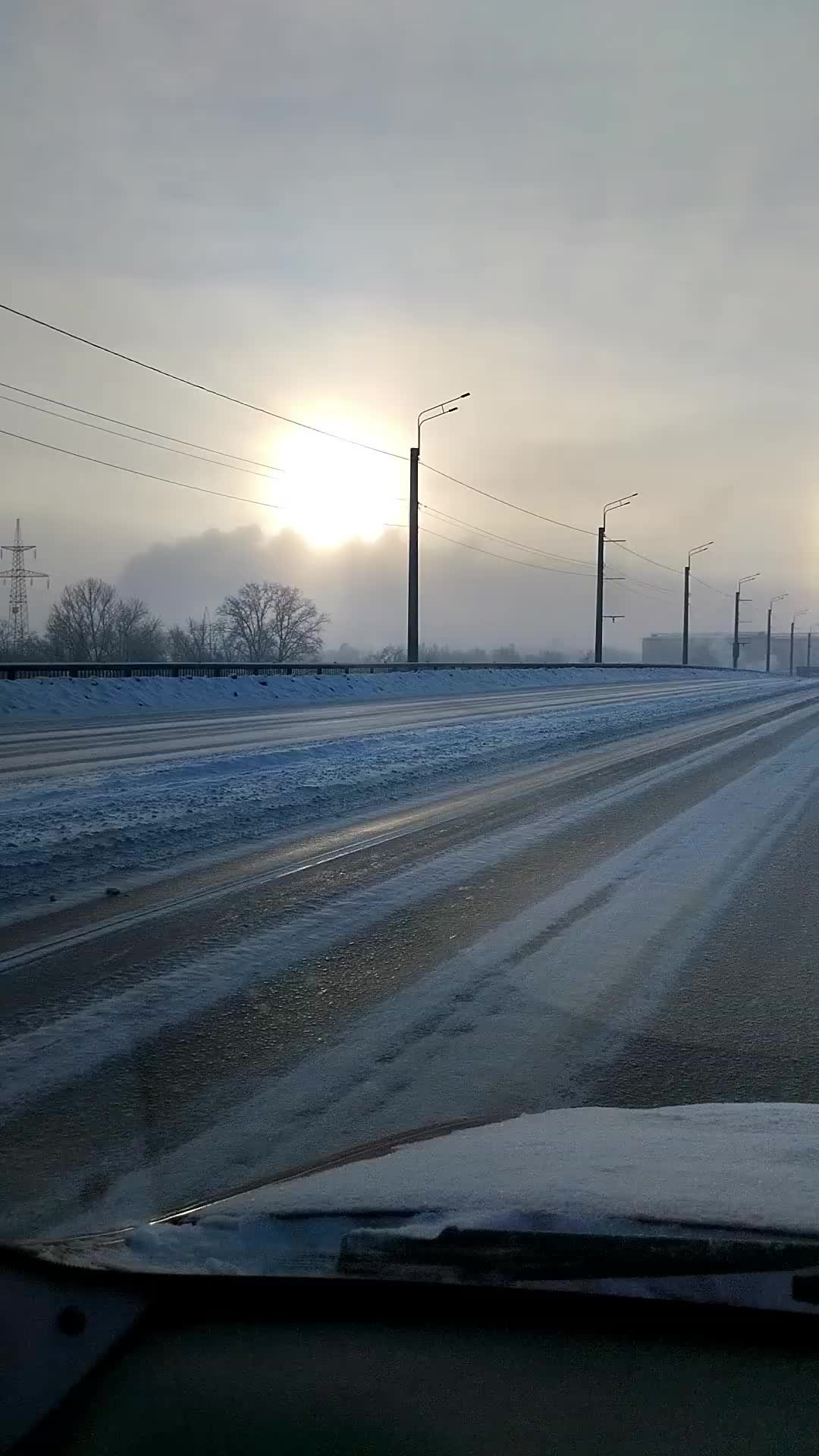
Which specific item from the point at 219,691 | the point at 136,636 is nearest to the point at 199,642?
the point at 136,636

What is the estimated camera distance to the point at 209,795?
36.8 feet

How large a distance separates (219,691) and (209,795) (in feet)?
65.2

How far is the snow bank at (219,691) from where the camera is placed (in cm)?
2566

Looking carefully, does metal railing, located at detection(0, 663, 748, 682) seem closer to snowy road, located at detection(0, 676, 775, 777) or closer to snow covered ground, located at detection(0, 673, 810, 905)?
snowy road, located at detection(0, 676, 775, 777)

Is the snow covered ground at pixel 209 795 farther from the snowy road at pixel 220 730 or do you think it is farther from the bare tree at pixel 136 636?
the bare tree at pixel 136 636

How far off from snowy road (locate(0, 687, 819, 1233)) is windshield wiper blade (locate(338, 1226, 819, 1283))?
0.98m

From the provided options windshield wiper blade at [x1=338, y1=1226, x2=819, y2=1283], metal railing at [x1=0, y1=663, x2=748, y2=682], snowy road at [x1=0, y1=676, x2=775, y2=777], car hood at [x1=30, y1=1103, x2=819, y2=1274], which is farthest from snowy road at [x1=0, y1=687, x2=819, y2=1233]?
metal railing at [x1=0, y1=663, x2=748, y2=682]

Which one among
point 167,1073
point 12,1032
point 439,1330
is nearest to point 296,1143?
point 167,1073

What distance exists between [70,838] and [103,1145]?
18.4 ft

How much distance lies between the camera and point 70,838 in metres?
8.80

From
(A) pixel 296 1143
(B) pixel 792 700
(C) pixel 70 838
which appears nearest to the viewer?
(A) pixel 296 1143

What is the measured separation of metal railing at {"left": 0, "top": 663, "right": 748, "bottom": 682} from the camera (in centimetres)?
3033

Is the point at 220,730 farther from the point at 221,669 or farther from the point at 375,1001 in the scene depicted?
the point at 221,669

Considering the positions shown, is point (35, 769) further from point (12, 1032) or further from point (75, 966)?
point (12, 1032)
